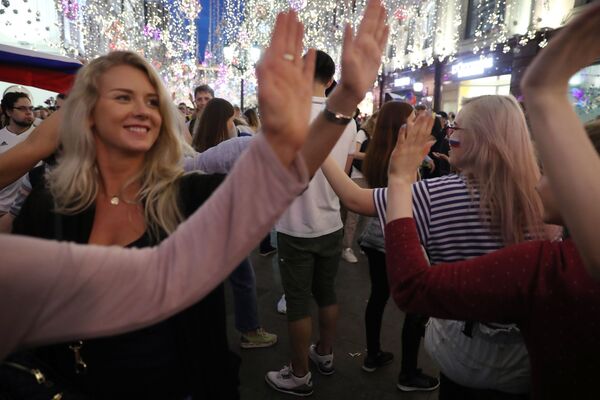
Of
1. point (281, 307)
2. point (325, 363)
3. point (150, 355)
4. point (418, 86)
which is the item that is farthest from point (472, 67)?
point (150, 355)

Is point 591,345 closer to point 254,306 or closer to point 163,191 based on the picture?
point 163,191

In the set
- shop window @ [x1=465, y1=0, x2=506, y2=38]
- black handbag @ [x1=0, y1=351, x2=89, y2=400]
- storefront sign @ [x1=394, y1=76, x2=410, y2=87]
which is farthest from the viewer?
storefront sign @ [x1=394, y1=76, x2=410, y2=87]

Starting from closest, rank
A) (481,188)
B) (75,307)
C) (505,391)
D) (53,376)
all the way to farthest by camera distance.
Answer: (75,307) → (53,376) → (505,391) → (481,188)

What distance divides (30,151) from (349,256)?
4.24m

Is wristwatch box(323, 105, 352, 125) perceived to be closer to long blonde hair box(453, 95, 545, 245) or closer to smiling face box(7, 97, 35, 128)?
long blonde hair box(453, 95, 545, 245)

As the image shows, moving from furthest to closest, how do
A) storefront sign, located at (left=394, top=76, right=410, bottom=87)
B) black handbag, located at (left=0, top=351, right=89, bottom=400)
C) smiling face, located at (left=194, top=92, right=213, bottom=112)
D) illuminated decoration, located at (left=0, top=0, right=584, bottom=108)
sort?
storefront sign, located at (left=394, top=76, right=410, bottom=87)
illuminated decoration, located at (left=0, top=0, right=584, bottom=108)
smiling face, located at (left=194, top=92, right=213, bottom=112)
black handbag, located at (left=0, top=351, right=89, bottom=400)

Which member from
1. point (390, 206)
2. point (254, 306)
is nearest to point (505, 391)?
point (390, 206)

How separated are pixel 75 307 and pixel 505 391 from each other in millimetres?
1495

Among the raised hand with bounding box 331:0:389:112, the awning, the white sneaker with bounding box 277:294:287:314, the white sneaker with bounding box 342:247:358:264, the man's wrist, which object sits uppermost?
the awning

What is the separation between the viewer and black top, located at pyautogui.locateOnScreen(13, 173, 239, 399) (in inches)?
50.9

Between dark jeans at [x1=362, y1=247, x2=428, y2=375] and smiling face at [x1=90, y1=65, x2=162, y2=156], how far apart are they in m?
1.97

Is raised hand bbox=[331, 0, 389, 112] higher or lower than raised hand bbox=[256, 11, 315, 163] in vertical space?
higher

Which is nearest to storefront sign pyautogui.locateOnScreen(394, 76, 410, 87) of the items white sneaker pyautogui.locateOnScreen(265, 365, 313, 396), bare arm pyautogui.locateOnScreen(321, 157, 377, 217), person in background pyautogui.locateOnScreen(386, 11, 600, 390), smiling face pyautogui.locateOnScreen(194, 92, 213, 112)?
smiling face pyautogui.locateOnScreen(194, 92, 213, 112)

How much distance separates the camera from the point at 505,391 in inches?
55.8
